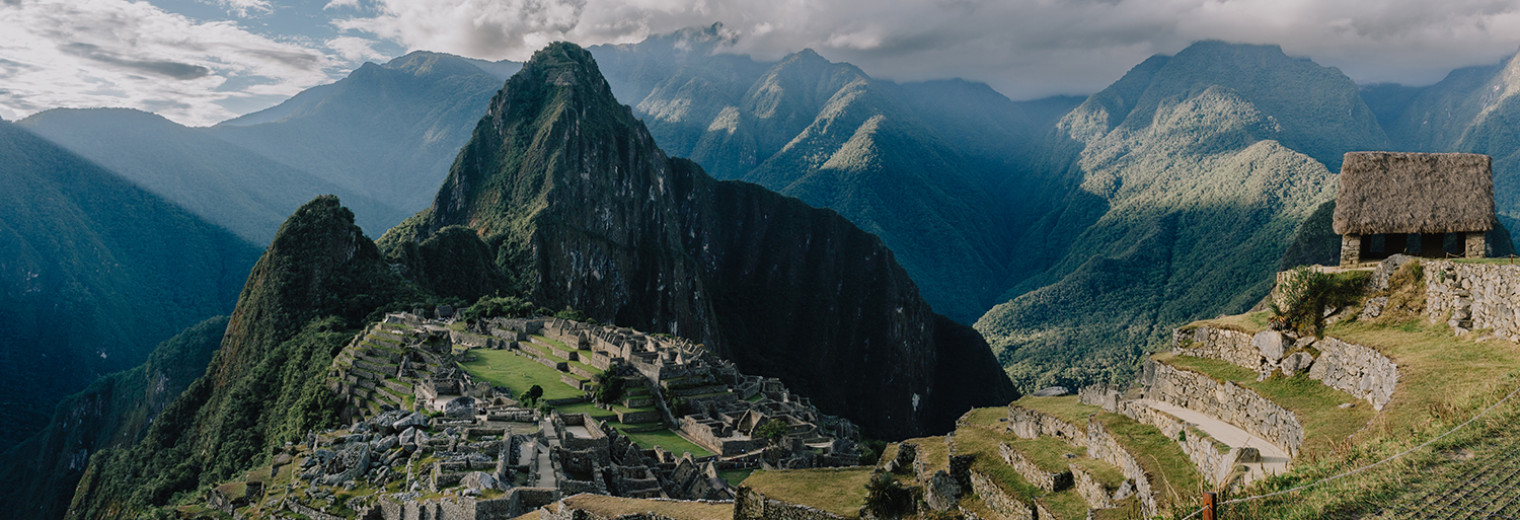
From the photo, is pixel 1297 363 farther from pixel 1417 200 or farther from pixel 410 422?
pixel 410 422

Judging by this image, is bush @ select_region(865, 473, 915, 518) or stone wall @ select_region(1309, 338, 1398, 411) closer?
stone wall @ select_region(1309, 338, 1398, 411)

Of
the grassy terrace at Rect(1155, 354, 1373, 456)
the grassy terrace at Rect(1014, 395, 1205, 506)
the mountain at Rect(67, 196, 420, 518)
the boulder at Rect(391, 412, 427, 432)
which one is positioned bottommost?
the mountain at Rect(67, 196, 420, 518)

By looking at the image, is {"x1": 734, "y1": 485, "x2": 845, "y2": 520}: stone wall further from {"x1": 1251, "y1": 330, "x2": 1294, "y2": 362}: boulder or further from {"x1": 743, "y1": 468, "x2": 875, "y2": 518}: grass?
{"x1": 1251, "y1": 330, "x2": 1294, "y2": 362}: boulder

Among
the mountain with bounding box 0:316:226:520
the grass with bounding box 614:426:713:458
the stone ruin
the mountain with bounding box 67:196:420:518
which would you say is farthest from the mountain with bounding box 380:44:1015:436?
the grass with bounding box 614:426:713:458

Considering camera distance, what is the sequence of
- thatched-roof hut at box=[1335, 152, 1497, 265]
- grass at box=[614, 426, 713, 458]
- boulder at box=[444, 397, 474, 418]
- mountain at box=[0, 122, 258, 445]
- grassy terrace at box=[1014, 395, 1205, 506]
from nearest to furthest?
grassy terrace at box=[1014, 395, 1205, 506] < thatched-roof hut at box=[1335, 152, 1497, 265] < boulder at box=[444, 397, 474, 418] < grass at box=[614, 426, 713, 458] < mountain at box=[0, 122, 258, 445]

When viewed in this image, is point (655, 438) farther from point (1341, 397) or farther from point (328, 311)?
point (328, 311)

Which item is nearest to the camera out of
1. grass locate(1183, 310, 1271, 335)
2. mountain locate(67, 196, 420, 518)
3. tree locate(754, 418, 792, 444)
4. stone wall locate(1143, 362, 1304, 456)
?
stone wall locate(1143, 362, 1304, 456)

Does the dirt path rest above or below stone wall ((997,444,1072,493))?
above
